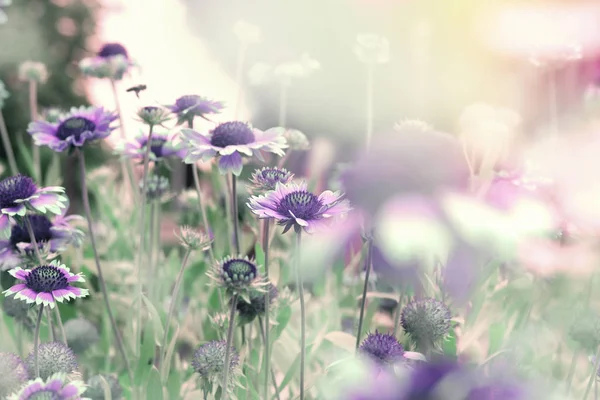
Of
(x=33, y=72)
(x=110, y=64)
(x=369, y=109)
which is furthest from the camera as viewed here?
(x=33, y=72)

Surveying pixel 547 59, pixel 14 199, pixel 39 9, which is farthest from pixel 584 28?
pixel 39 9

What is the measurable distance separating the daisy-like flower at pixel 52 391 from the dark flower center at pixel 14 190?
0.82 ft

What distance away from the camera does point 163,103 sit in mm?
814

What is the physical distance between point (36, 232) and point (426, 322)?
1.59ft

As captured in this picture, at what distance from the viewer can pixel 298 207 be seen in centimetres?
60

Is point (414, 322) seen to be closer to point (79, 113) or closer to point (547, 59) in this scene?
point (79, 113)

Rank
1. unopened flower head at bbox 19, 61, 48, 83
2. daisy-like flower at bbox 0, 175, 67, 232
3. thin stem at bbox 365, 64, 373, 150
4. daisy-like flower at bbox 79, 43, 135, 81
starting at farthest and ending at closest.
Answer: unopened flower head at bbox 19, 61, 48, 83 → daisy-like flower at bbox 79, 43, 135, 81 → thin stem at bbox 365, 64, 373, 150 → daisy-like flower at bbox 0, 175, 67, 232

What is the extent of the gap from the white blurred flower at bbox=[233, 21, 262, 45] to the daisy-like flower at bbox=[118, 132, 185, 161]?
0.89ft

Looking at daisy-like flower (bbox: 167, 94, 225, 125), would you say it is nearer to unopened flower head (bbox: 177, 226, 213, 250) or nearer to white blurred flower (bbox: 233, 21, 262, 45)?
unopened flower head (bbox: 177, 226, 213, 250)

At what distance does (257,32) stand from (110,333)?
58cm

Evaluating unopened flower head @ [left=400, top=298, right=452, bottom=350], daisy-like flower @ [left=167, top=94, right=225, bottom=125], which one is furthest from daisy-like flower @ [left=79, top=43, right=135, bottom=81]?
unopened flower head @ [left=400, top=298, right=452, bottom=350]

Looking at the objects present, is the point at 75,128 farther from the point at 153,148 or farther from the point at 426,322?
the point at 426,322

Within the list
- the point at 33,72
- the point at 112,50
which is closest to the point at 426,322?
the point at 112,50

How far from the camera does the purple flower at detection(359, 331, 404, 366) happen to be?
0.55 meters
